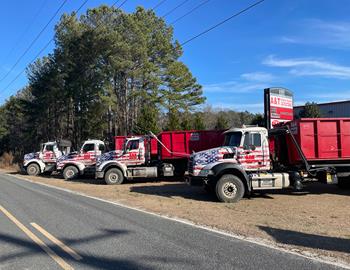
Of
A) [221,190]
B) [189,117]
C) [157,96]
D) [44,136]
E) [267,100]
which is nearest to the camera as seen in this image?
[221,190]

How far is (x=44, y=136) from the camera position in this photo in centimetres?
6581

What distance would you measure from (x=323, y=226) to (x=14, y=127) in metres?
71.2

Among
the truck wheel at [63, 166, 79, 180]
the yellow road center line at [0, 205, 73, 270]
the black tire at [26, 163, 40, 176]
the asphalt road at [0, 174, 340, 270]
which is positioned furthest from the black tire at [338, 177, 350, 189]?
the black tire at [26, 163, 40, 176]

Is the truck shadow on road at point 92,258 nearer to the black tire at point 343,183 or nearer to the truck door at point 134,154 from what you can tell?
the black tire at point 343,183

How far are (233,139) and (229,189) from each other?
2005mm

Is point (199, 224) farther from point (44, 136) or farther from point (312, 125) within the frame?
point (44, 136)

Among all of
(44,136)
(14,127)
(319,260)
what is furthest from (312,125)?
(14,127)

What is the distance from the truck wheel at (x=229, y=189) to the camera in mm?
15016

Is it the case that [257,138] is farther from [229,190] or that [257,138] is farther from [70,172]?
[70,172]

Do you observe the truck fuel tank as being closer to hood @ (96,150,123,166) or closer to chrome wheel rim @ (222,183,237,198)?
chrome wheel rim @ (222,183,237,198)

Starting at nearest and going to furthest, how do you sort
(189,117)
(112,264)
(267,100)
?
(112,264) < (267,100) < (189,117)

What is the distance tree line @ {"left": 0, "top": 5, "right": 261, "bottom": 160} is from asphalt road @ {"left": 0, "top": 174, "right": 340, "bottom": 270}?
1168 inches

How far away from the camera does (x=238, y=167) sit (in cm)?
1520

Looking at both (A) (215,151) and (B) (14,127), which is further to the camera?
(B) (14,127)
